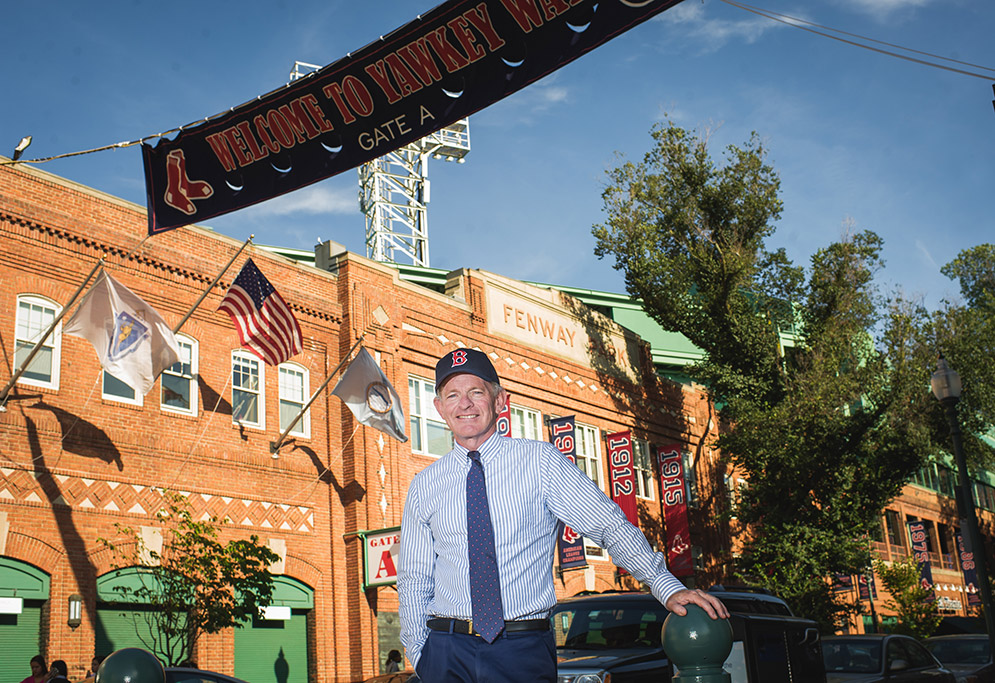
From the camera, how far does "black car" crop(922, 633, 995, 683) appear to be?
15.4 metres

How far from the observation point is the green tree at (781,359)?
2947cm

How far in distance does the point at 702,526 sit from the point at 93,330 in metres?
23.2

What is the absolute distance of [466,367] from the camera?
4.46 meters

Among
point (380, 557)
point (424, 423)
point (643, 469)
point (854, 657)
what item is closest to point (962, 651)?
point (854, 657)

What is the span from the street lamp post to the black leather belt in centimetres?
1097

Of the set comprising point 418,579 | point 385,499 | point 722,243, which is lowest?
point 418,579

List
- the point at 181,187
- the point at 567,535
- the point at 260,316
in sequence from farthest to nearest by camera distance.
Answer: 1. the point at 567,535
2. the point at 260,316
3. the point at 181,187

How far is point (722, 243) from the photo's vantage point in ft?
105

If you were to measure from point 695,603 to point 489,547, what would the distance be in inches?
32.9

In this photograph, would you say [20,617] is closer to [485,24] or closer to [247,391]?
[247,391]

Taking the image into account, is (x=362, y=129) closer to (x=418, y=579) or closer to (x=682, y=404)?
(x=418, y=579)

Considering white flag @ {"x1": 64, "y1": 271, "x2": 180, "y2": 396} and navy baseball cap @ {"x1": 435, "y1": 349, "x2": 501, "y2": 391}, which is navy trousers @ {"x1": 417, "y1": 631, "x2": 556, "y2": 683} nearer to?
navy baseball cap @ {"x1": 435, "y1": 349, "x2": 501, "y2": 391}

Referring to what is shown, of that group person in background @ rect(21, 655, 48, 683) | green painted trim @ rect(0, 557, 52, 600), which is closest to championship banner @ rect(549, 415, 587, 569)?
green painted trim @ rect(0, 557, 52, 600)

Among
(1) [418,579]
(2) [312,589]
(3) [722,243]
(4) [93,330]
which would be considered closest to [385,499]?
(2) [312,589]
